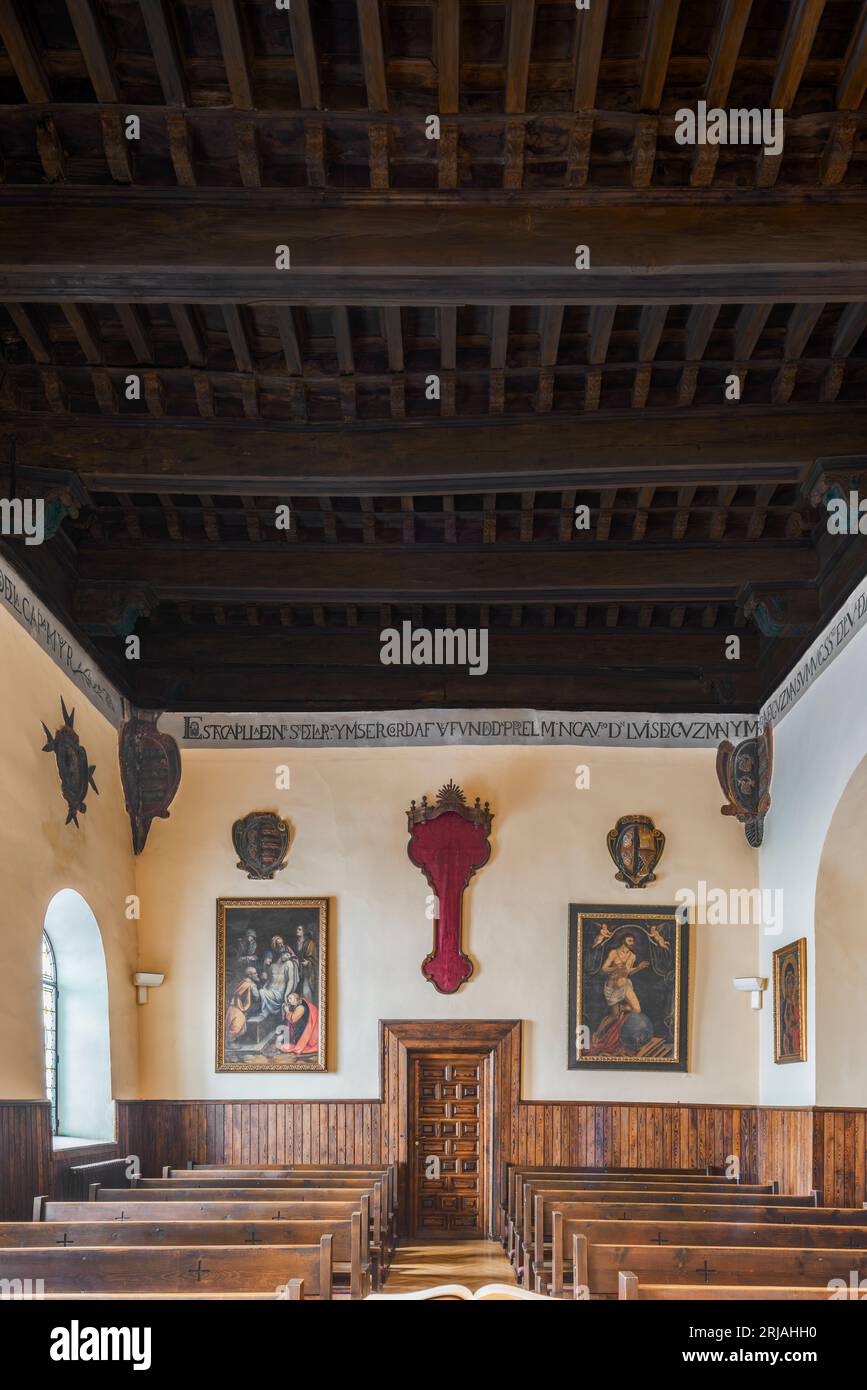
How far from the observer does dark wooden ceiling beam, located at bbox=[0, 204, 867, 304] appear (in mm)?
6785

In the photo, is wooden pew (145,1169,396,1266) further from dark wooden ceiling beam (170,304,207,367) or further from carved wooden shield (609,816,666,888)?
dark wooden ceiling beam (170,304,207,367)

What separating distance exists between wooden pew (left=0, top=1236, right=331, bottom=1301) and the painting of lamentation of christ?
763 centimetres

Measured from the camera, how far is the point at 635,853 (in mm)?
13812

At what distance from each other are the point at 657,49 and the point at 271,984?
982 cm

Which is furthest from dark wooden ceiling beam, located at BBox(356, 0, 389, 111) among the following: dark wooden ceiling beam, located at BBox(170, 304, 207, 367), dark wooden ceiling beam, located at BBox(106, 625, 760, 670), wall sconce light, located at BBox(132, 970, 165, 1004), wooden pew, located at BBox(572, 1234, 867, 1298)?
wall sconce light, located at BBox(132, 970, 165, 1004)

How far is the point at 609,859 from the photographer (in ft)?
45.5

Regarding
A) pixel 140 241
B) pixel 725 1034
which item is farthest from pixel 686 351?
pixel 725 1034

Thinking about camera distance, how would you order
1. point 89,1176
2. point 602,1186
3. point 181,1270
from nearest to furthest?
point 181,1270 < point 602,1186 < point 89,1176

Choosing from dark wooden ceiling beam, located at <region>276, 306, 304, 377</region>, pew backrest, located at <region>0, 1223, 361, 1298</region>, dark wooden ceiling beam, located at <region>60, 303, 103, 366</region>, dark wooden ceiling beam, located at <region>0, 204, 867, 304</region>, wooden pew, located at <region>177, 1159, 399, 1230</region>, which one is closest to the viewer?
dark wooden ceiling beam, located at <region>0, 204, 867, 304</region>

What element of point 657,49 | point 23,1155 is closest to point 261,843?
point 23,1155

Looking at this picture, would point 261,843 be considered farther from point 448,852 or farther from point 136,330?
point 136,330

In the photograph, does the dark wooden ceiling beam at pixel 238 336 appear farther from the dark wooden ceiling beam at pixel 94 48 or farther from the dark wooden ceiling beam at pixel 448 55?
the dark wooden ceiling beam at pixel 448 55

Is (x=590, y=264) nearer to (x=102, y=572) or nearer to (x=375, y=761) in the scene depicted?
(x=102, y=572)
